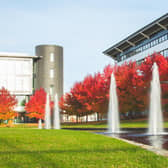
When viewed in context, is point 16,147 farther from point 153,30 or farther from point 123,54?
point 123,54

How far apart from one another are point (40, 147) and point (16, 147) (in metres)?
0.82

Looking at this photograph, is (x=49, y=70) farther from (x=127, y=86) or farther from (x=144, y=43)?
(x=127, y=86)

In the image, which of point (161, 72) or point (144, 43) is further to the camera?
point (144, 43)

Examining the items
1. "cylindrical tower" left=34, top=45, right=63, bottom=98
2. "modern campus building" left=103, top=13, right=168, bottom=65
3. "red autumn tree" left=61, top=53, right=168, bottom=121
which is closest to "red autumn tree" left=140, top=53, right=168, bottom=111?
"red autumn tree" left=61, top=53, right=168, bottom=121

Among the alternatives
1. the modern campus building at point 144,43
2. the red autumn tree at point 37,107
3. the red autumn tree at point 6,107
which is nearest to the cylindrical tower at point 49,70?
the modern campus building at point 144,43

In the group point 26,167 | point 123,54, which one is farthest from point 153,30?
point 26,167

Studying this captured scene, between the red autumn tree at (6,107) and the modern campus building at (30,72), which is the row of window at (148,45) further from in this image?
the red autumn tree at (6,107)

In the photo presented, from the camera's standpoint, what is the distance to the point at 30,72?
205ft

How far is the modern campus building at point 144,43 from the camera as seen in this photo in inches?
1790

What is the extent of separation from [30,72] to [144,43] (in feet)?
78.0

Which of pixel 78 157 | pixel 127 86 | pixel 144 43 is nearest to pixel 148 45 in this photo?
pixel 144 43

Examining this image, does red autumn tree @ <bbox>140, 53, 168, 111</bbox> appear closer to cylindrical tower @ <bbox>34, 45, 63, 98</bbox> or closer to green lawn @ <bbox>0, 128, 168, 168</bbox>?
green lawn @ <bbox>0, 128, 168, 168</bbox>

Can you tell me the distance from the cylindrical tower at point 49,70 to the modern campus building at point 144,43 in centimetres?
1287

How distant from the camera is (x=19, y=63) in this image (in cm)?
6216
